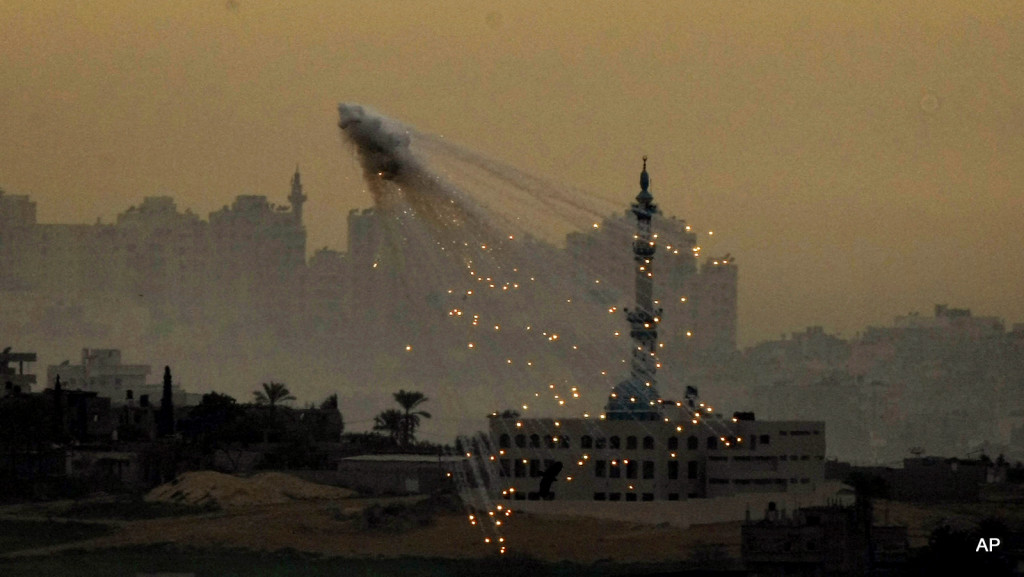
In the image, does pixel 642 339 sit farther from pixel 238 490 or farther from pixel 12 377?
pixel 12 377

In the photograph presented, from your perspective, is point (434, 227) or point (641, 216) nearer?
point (434, 227)

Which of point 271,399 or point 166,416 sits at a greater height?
point 271,399

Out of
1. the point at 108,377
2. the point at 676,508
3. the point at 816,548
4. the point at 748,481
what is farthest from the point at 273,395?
the point at 816,548

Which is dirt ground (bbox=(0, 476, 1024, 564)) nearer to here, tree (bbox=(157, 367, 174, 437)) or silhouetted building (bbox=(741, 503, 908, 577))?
silhouetted building (bbox=(741, 503, 908, 577))

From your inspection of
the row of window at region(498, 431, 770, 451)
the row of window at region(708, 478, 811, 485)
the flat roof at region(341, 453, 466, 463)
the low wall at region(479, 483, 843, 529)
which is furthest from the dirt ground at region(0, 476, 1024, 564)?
the flat roof at region(341, 453, 466, 463)

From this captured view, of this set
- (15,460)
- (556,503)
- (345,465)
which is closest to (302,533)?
(556,503)

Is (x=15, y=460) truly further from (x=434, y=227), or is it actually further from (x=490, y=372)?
(x=434, y=227)
